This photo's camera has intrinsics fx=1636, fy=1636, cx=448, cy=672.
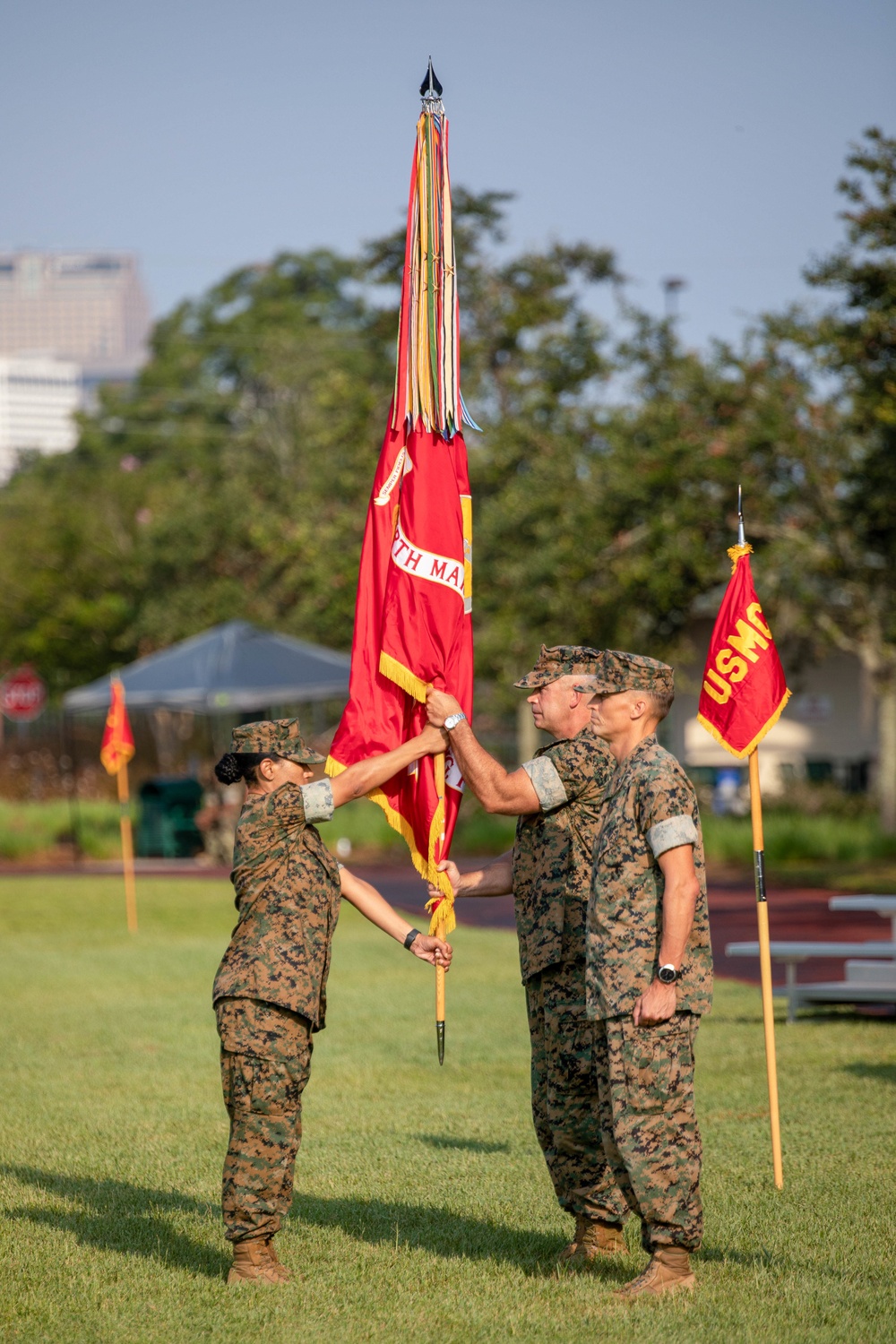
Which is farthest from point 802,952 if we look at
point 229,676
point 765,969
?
point 229,676

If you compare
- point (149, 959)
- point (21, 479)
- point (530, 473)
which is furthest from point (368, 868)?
point (21, 479)

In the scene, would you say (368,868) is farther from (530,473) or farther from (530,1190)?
(530,1190)

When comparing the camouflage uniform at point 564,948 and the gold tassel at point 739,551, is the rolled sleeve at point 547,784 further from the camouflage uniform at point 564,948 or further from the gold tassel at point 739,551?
the gold tassel at point 739,551

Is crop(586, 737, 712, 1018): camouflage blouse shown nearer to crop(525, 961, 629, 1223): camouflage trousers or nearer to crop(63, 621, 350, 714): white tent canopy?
crop(525, 961, 629, 1223): camouflage trousers

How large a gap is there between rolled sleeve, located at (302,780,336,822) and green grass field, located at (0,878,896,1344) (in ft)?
5.50

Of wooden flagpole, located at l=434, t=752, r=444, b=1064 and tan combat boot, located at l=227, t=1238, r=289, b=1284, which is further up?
wooden flagpole, located at l=434, t=752, r=444, b=1064

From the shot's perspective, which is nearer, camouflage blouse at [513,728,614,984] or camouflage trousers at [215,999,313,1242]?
camouflage trousers at [215,999,313,1242]

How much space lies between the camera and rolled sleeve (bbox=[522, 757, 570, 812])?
6.02 meters

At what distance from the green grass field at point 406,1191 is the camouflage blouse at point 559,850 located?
3.89 feet

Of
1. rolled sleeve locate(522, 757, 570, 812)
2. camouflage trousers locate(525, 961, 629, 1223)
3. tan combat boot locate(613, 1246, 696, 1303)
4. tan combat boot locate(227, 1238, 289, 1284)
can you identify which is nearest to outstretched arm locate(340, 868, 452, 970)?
camouflage trousers locate(525, 961, 629, 1223)

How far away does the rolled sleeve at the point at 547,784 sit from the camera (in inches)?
237

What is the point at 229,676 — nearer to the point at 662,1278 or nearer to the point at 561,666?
the point at 561,666

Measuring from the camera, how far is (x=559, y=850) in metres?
6.14

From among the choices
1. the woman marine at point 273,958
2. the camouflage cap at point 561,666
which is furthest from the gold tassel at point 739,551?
the woman marine at point 273,958
